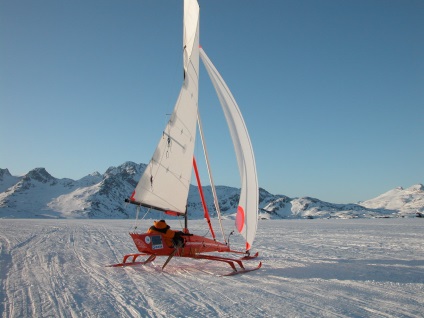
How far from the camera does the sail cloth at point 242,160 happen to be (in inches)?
360

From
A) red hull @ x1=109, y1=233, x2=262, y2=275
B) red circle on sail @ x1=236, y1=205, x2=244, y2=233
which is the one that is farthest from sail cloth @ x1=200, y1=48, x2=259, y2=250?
red hull @ x1=109, y1=233, x2=262, y2=275

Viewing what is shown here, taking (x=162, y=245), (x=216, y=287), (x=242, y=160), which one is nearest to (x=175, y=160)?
(x=242, y=160)

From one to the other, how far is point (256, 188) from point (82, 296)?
501cm

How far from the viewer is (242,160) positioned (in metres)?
9.63

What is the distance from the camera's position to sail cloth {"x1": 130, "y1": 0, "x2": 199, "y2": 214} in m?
9.23

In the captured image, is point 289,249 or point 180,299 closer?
point 180,299

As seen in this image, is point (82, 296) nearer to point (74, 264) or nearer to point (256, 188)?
point (74, 264)

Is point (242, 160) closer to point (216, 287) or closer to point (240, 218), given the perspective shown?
point (240, 218)

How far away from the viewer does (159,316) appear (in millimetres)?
4984

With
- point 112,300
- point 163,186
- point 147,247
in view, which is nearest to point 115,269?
point 147,247

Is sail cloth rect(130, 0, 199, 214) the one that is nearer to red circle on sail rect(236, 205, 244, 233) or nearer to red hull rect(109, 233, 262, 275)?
red hull rect(109, 233, 262, 275)

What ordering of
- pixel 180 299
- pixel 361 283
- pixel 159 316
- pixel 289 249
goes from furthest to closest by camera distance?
pixel 289 249
pixel 361 283
pixel 180 299
pixel 159 316

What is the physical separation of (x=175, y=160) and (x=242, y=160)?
1.90m

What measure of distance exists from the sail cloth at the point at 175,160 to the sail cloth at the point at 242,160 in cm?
74
